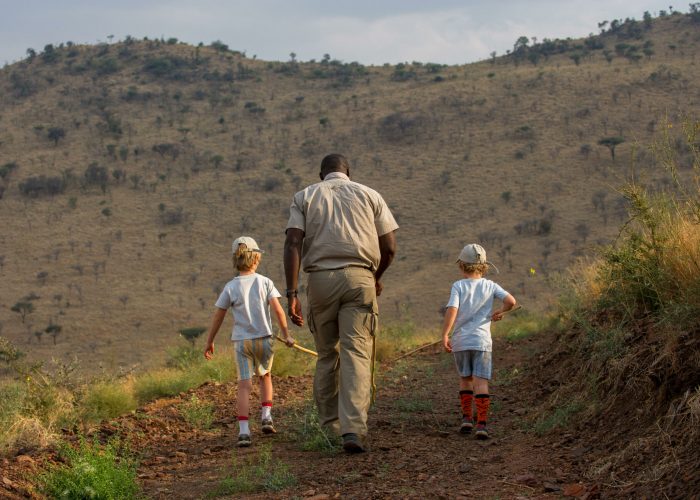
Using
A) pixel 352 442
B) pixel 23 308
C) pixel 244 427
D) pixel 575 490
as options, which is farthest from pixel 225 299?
pixel 23 308

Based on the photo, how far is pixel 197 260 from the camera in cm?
3212

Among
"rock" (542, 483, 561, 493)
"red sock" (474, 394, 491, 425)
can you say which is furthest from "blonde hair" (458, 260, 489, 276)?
"rock" (542, 483, 561, 493)

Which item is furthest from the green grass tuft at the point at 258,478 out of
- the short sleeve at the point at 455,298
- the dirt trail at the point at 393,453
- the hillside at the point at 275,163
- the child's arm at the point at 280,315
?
the hillside at the point at 275,163

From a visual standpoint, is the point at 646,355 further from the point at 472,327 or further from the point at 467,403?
the point at 467,403

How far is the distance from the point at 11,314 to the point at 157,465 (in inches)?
940

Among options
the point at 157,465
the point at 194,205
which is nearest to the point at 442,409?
the point at 157,465

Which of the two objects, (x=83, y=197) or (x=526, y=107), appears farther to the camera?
(x=526, y=107)

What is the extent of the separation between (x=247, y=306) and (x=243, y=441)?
1011mm

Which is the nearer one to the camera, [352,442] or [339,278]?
[352,442]

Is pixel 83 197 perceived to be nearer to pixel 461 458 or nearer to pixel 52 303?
pixel 52 303

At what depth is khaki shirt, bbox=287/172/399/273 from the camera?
18.6 feet

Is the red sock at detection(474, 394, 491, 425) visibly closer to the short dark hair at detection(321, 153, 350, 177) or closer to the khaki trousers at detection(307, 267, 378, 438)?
the khaki trousers at detection(307, 267, 378, 438)

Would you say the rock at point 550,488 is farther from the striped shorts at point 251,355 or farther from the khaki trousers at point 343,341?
the striped shorts at point 251,355

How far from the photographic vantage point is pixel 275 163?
4078 centimetres
